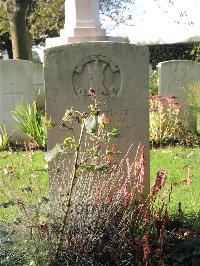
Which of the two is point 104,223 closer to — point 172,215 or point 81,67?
point 172,215

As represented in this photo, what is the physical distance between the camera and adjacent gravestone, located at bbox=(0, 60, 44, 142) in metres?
8.53

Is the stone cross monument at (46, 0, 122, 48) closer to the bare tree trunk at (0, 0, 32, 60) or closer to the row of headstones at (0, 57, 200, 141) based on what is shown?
the row of headstones at (0, 57, 200, 141)

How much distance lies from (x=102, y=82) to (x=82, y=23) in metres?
1.67

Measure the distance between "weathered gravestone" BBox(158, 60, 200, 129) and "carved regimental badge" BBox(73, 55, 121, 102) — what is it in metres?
4.89

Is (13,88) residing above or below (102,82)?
below

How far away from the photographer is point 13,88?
28.2ft

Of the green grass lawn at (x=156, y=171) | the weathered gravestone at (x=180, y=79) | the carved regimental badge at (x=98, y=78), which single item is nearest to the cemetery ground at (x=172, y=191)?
the green grass lawn at (x=156, y=171)

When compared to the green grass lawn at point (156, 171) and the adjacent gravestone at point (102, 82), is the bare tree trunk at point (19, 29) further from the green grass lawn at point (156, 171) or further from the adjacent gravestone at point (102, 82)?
the adjacent gravestone at point (102, 82)

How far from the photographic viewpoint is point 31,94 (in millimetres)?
8773

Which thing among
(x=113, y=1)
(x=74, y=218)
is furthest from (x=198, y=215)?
(x=113, y=1)

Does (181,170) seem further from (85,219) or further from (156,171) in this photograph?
(85,219)

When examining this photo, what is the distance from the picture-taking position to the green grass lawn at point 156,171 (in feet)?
14.1

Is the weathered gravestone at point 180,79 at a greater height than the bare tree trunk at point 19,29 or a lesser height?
lesser

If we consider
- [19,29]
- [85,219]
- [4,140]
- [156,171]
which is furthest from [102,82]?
[19,29]
